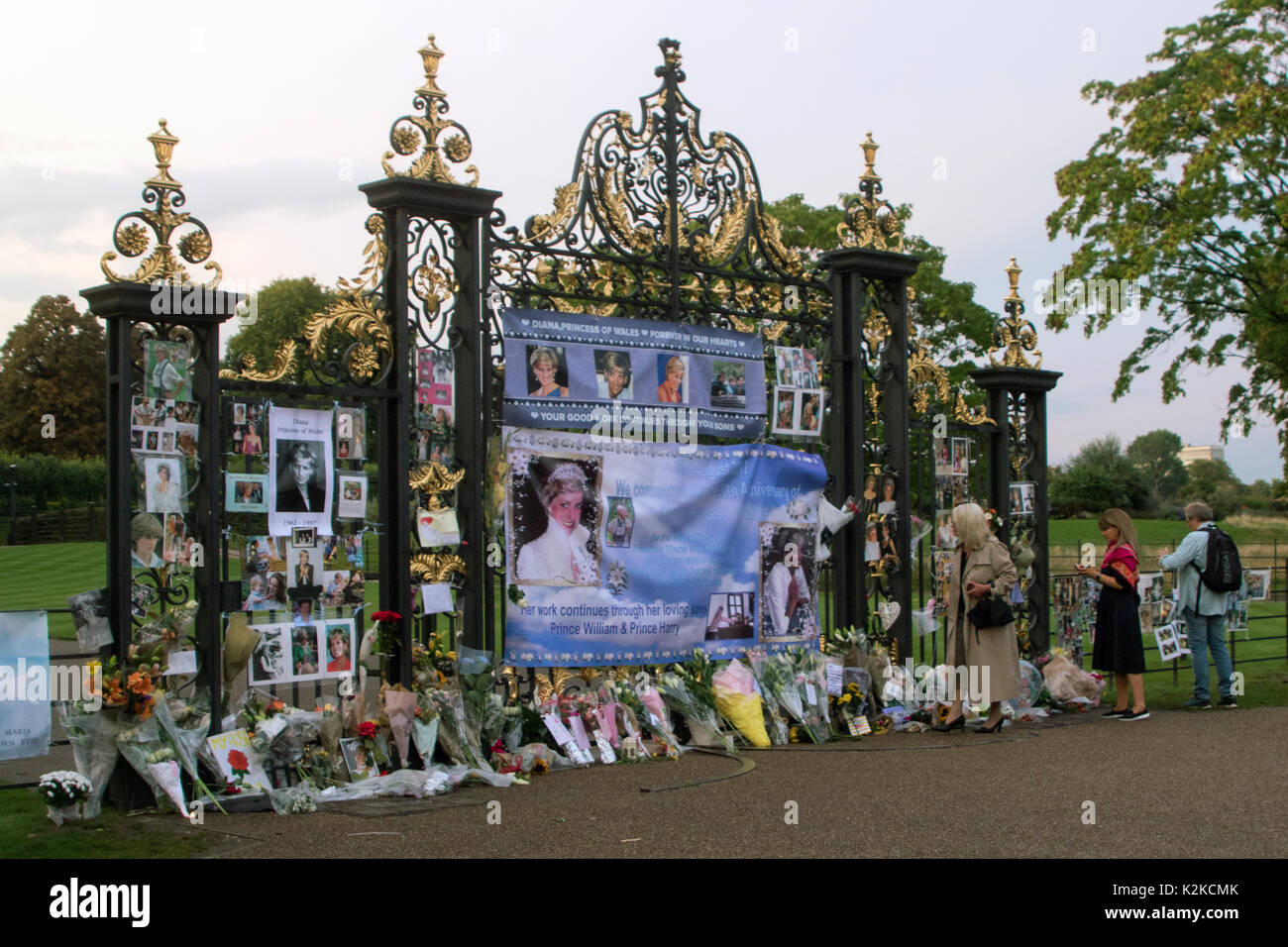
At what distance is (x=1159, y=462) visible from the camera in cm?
6175

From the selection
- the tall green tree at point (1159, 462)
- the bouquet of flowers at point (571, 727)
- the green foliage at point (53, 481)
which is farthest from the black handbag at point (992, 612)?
the tall green tree at point (1159, 462)

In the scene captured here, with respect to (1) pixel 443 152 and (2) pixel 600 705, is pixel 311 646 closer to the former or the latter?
(2) pixel 600 705

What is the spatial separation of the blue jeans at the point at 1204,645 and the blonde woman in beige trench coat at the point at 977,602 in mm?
2635

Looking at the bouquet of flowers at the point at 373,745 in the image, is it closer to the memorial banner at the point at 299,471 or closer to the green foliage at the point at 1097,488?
the memorial banner at the point at 299,471

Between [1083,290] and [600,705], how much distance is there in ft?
53.7

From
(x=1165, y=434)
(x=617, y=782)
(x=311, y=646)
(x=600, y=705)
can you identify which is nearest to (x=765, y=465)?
(x=600, y=705)

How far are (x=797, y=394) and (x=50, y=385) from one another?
39.3 m

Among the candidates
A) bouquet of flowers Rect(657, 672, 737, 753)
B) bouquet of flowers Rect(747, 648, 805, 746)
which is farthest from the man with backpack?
bouquet of flowers Rect(657, 672, 737, 753)

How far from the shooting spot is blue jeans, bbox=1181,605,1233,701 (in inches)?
480

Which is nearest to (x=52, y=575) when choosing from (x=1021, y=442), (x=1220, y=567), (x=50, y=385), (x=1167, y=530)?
(x=50, y=385)

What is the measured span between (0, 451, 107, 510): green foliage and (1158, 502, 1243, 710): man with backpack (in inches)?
1269

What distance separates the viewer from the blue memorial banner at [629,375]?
9.32 meters

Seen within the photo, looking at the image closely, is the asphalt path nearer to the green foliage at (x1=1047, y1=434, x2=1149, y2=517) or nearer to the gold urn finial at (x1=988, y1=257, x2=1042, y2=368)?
the gold urn finial at (x1=988, y1=257, x2=1042, y2=368)

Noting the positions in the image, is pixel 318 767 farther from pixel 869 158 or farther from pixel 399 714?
pixel 869 158
